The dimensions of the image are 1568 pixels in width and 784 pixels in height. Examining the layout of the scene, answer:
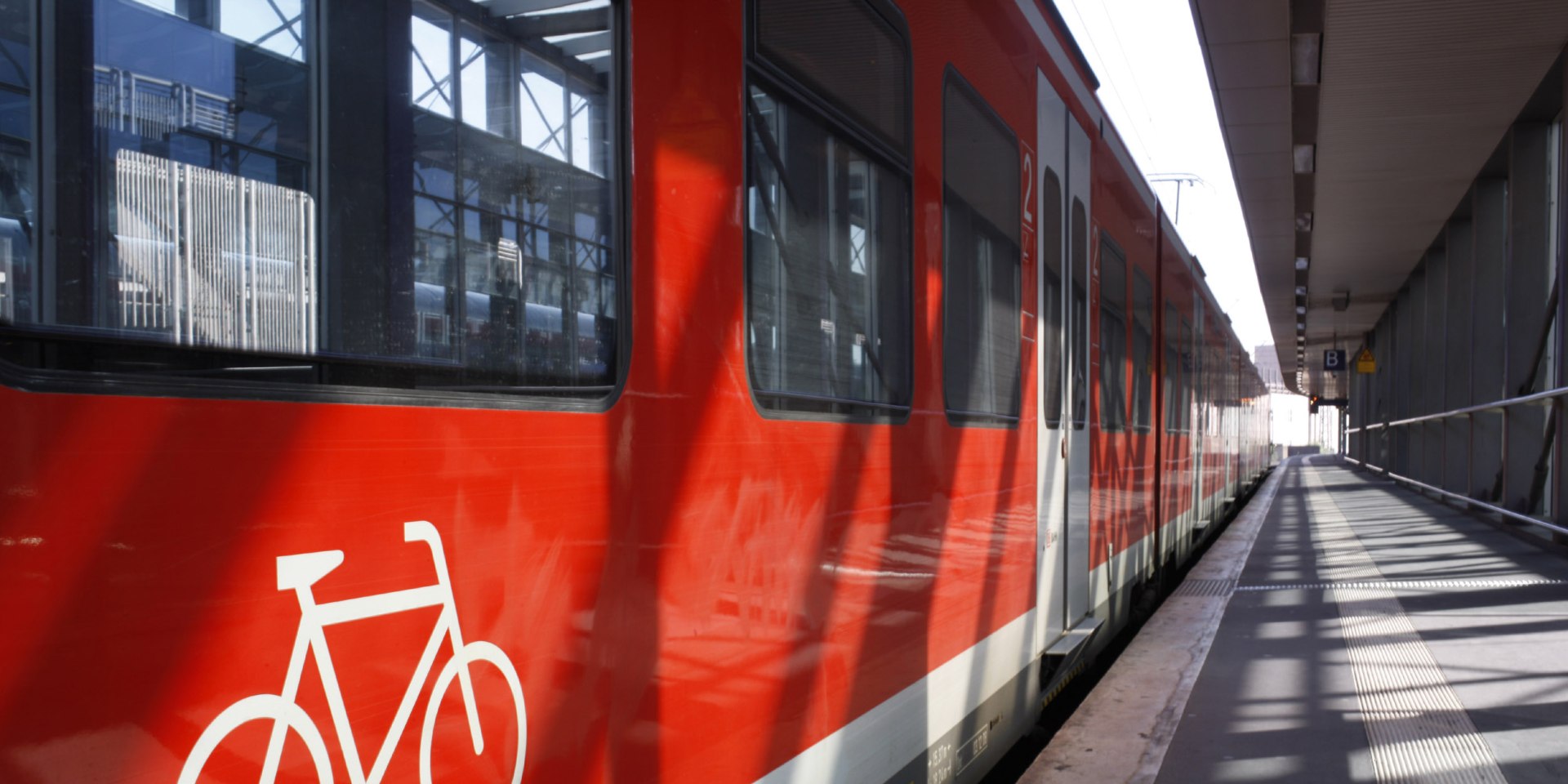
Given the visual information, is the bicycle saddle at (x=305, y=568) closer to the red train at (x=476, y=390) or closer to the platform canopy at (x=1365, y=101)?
the red train at (x=476, y=390)

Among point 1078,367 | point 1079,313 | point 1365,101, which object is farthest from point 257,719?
point 1365,101

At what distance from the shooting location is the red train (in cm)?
122

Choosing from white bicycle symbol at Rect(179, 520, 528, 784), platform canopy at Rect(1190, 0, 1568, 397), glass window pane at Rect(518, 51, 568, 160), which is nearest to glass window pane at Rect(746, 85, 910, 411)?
glass window pane at Rect(518, 51, 568, 160)

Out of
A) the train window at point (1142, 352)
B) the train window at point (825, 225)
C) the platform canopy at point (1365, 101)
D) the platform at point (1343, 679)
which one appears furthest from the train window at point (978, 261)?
the platform canopy at point (1365, 101)

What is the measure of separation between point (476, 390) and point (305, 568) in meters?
0.40

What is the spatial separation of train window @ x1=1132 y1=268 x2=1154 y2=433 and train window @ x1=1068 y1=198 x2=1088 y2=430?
1.87 m

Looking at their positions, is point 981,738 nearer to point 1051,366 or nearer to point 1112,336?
point 1051,366

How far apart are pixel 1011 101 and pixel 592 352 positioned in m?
2.94

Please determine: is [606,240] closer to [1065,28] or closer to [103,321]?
[103,321]

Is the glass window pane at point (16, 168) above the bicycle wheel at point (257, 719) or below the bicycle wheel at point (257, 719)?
above

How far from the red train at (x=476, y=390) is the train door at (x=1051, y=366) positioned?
55.9 inches

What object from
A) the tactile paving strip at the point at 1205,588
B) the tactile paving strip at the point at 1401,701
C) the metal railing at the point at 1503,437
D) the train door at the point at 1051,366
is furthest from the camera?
the metal railing at the point at 1503,437

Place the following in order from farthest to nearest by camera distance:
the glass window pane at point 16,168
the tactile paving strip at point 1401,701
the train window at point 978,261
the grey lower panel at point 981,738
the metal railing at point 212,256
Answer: the tactile paving strip at point 1401,701
the train window at point 978,261
the grey lower panel at point 981,738
the metal railing at point 212,256
the glass window pane at point 16,168

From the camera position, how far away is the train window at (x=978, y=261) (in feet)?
12.0
